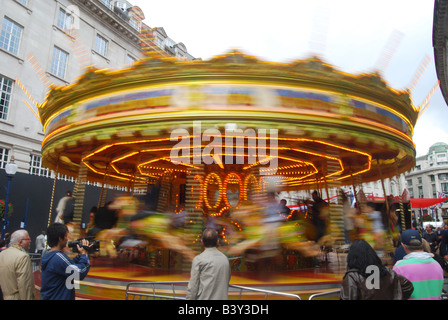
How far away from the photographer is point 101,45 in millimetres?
21156

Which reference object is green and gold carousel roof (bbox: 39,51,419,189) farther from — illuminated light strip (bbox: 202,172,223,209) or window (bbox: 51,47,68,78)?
window (bbox: 51,47,68,78)

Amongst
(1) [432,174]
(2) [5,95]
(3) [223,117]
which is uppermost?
(1) [432,174]

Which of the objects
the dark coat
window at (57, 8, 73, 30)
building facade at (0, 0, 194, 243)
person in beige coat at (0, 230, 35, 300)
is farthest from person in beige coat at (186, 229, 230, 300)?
window at (57, 8, 73, 30)

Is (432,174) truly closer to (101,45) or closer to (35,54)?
(101,45)

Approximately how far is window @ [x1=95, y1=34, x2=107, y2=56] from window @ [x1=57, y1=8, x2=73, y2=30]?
1802mm

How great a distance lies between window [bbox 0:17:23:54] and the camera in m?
16.3

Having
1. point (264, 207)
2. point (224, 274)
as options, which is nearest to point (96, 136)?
point (264, 207)

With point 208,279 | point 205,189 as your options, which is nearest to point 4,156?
point 205,189

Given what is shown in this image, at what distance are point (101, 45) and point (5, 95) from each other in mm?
7086

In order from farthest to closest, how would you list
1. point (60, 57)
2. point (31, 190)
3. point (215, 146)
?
point (60, 57)
point (31, 190)
point (215, 146)

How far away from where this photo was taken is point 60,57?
64.1 feet

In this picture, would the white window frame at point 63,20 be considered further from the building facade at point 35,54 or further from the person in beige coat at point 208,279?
the person in beige coat at point 208,279
